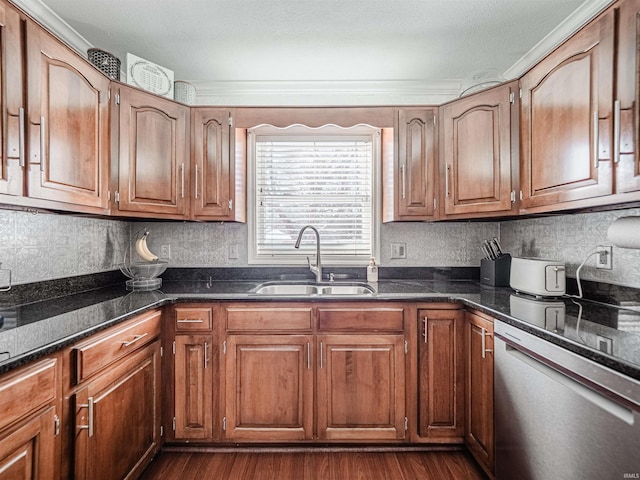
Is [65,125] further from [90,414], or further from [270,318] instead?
[270,318]

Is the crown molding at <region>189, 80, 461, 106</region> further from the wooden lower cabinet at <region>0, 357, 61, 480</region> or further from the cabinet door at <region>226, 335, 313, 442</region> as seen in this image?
the wooden lower cabinet at <region>0, 357, 61, 480</region>

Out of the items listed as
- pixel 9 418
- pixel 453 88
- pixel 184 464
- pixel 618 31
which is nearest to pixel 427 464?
pixel 184 464

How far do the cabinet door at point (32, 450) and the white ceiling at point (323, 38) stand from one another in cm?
196

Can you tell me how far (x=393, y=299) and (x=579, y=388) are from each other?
0.94m

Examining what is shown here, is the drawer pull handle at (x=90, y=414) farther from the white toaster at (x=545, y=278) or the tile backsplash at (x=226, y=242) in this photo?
the white toaster at (x=545, y=278)

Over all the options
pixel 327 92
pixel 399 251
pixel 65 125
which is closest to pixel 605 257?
pixel 399 251

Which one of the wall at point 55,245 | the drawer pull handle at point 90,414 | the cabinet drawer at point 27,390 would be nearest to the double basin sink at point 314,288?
the wall at point 55,245

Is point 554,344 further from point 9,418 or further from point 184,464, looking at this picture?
point 184,464

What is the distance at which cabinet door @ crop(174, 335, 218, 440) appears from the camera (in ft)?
6.29

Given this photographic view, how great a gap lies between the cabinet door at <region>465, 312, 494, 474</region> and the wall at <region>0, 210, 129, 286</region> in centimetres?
227

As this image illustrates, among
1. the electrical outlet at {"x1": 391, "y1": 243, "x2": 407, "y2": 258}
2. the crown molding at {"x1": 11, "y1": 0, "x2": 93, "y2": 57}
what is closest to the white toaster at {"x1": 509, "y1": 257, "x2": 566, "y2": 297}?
the electrical outlet at {"x1": 391, "y1": 243, "x2": 407, "y2": 258}

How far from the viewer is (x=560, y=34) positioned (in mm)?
2031

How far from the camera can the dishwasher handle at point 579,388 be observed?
942 millimetres

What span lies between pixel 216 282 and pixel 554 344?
6.78ft
